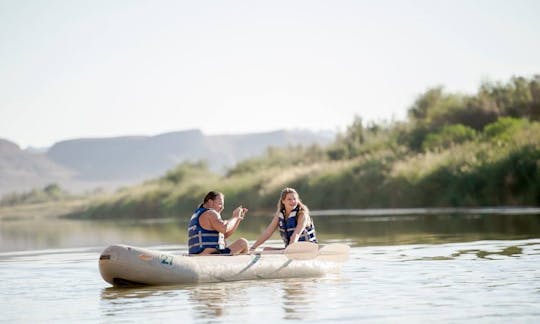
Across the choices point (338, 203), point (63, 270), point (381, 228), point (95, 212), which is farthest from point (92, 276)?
point (95, 212)

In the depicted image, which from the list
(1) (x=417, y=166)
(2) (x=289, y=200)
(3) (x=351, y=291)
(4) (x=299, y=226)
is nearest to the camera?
(3) (x=351, y=291)

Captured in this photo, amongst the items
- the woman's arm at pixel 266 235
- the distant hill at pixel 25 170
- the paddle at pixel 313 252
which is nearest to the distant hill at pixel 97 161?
the distant hill at pixel 25 170

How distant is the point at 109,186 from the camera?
171 meters

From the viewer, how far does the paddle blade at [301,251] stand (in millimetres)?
13438

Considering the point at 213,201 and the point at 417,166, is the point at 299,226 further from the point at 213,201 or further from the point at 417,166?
the point at 417,166

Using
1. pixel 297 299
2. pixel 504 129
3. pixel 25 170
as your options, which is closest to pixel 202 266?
pixel 297 299

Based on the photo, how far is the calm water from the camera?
9.78 metres

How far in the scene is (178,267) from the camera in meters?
12.6

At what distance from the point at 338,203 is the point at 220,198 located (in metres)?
20.5

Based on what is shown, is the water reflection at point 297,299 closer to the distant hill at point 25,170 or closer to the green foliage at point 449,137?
the green foliage at point 449,137

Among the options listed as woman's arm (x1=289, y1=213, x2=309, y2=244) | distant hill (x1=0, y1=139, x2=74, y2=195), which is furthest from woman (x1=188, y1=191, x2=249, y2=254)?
distant hill (x1=0, y1=139, x2=74, y2=195)

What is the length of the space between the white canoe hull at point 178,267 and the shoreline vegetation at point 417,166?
540 inches

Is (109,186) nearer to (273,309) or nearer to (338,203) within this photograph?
(338,203)

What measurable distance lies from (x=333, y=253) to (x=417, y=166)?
1756 centimetres
